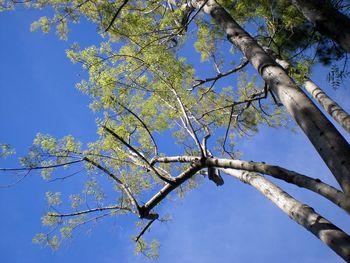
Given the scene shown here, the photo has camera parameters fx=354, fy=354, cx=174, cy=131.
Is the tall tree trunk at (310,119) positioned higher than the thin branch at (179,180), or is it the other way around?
the thin branch at (179,180)

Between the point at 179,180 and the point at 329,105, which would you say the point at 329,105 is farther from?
the point at 179,180

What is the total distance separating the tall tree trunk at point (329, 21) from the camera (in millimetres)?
3000

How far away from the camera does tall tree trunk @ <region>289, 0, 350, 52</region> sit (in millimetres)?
3000

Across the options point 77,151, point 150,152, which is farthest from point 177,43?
point 77,151

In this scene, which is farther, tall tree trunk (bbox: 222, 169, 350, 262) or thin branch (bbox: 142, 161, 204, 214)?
thin branch (bbox: 142, 161, 204, 214)

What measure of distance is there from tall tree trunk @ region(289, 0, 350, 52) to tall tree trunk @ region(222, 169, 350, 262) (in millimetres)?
1348

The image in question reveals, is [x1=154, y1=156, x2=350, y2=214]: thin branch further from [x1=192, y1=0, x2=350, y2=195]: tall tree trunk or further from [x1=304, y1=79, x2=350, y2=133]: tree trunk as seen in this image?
[x1=304, y1=79, x2=350, y2=133]: tree trunk

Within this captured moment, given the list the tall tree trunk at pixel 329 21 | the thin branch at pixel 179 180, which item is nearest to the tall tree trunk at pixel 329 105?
the tall tree trunk at pixel 329 21

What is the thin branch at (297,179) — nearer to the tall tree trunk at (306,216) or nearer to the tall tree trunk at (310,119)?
the tall tree trunk at (310,119)

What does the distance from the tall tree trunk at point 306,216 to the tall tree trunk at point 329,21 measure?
4.42 ft

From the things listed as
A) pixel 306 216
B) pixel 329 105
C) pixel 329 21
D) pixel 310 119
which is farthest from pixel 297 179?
pixel 329 105

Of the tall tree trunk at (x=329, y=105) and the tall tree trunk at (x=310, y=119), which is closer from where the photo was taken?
the tall tree trunk at (x=310, y=119)

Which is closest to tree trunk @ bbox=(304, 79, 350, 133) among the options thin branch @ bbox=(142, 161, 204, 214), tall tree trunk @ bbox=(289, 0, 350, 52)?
tall tree trunk @ bbox=(289, 0, 350, 52)

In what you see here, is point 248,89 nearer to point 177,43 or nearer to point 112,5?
point 177,43
